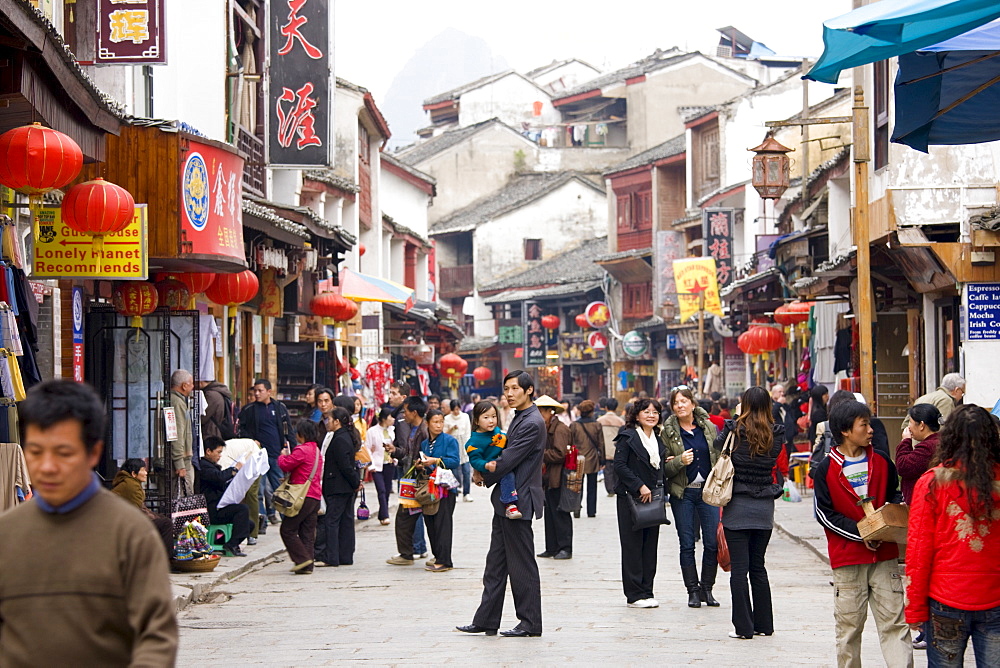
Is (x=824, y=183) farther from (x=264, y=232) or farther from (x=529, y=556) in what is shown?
(x=529, y=556)

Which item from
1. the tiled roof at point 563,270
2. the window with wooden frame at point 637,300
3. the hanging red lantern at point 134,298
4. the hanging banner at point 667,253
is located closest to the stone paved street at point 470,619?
the hanging red lantern at point 134,298

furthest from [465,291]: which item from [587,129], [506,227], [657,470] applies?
[657,470]

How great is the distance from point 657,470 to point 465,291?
165 feet

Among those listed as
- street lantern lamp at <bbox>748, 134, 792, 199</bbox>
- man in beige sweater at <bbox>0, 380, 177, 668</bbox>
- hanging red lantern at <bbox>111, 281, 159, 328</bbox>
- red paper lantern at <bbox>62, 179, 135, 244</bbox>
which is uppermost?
street lantern lamp at <bbox>748, 134, 792, 199</bbox>

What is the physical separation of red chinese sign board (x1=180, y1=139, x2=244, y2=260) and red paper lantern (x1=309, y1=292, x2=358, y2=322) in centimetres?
988

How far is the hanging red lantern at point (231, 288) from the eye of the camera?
1700cm

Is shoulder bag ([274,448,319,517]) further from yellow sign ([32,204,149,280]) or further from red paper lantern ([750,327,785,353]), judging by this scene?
red paper lantern ([750,327,785,353])

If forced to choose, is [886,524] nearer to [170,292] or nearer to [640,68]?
[170,292]

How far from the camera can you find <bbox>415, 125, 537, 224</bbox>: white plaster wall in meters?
60.6

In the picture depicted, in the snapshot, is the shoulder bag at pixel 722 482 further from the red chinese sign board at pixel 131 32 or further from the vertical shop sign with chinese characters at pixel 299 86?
the vertical shop sign with chinese characters at pixel 299 86

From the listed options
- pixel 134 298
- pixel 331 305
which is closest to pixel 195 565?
pixel 134 298

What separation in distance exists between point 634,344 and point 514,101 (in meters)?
19.8

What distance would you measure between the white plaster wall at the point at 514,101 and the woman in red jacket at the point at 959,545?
57371mm

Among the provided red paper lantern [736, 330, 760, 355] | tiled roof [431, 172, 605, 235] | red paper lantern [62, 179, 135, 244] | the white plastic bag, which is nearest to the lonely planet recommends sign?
tiled roof [431, 172, 605, 235]
